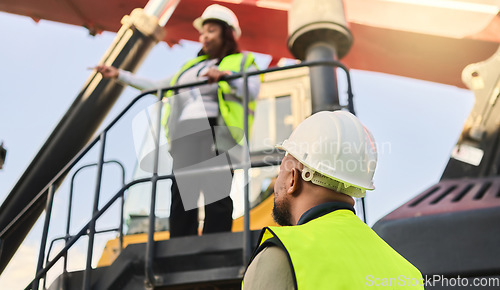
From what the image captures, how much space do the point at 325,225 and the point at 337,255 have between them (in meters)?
0.10

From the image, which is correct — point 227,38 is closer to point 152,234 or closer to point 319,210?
point 152,234

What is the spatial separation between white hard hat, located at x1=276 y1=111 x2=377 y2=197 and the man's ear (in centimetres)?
2

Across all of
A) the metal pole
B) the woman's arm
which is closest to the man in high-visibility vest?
the woman's arm

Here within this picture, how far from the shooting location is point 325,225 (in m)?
1.24

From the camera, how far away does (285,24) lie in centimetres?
547

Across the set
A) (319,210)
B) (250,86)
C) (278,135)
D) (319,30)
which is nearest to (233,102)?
(250,86)

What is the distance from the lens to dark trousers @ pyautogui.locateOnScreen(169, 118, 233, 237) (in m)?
2.61

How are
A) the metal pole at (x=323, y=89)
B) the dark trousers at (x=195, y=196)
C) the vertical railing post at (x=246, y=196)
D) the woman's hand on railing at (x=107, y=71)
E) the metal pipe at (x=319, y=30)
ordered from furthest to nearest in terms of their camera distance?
the metal pipe at (x=319, y=30) → the woman's hand on railing at (x=107, y=71) → the metal pole at (x=323, y=89) → the dark trousers at (x=195, y=196) → the vertical railing post at (x=246, y=196)

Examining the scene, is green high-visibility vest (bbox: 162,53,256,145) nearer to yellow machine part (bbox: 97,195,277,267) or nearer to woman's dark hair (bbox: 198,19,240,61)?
woman's dark hair (bbox: 198,19,240,61)

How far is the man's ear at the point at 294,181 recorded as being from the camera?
57.5 inches

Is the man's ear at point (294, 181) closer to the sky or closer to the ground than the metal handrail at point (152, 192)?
closer to the ground

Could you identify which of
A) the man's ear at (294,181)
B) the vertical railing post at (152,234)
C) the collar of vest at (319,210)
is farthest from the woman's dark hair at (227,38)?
the collar of vest at (319,210)

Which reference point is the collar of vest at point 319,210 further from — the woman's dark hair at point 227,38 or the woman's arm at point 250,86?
the woman's dark hair at point 227,38

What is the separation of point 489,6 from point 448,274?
3174 mm
